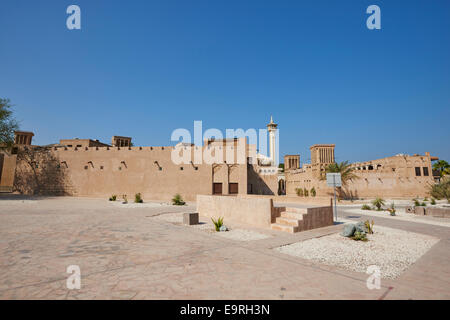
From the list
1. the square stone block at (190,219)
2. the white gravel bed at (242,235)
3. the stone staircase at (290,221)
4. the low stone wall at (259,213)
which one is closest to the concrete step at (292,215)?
the stone staircase at (290,221)

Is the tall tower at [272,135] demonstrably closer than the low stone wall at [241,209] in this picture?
No

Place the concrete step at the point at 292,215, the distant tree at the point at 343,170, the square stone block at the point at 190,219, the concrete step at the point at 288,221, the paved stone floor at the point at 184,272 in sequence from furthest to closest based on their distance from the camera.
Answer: the distant tree at the point at 343,170
the square stone block at the point at 190,219
the concrete step at the point at 292,215
the concrete step at the point at 288,221
the paved stone floor at the point at 184,272

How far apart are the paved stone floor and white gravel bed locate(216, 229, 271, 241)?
0.70 meters

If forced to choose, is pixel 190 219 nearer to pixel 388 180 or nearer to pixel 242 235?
pixel 242 235

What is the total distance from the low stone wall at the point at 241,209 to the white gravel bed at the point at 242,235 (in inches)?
48.7

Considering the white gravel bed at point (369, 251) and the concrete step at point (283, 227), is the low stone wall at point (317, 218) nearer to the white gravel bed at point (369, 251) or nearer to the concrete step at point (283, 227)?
the concrete step at point (283, 227)

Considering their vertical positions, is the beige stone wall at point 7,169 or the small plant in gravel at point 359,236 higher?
the beige stone wall at point 7,169

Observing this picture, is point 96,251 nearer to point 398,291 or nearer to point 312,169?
point 398,291

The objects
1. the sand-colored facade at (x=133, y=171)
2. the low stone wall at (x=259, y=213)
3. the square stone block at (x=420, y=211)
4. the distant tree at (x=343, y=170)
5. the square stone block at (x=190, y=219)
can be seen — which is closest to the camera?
the low stone wall at (x=259, y=213)

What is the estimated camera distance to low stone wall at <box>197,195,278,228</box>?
966 centimetres

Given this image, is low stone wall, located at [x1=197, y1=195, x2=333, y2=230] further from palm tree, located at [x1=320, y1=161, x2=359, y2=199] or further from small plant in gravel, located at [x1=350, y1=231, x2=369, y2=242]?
palm tree, located at [x1=320, y1=161, x2=359, y2=199]

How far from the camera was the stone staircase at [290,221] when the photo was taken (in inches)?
343

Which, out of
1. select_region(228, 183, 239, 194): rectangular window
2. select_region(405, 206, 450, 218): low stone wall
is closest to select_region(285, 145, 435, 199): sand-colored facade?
select_region(228, 183, 239, 194): rectangular window
